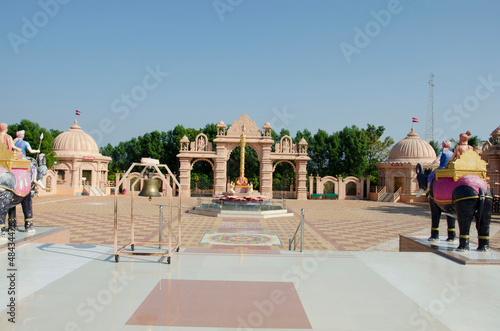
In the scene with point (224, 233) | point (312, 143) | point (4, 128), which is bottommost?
point (224, 233)

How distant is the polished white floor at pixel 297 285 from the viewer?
4.16 m

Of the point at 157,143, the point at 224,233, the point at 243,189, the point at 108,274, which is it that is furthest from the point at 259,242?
the point at 157,143

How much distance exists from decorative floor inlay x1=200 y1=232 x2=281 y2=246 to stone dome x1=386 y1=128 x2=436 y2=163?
27852 mm

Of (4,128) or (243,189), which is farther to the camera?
(243,189)

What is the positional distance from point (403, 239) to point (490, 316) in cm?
495

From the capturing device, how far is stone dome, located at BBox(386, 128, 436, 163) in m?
35.8

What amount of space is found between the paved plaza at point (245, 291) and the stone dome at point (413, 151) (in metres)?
31.2

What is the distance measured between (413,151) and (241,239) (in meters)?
29.7

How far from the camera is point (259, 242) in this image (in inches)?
454

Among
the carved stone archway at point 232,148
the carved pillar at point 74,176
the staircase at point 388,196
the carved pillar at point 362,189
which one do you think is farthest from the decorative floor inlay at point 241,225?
the carved pillar at point 74,176

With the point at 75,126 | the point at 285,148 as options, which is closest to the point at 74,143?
the point at 75,126

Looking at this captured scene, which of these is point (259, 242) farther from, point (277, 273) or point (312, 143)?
point (312, 143)

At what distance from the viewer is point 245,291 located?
5078 mm

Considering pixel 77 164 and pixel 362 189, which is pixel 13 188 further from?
pixel 362 189
